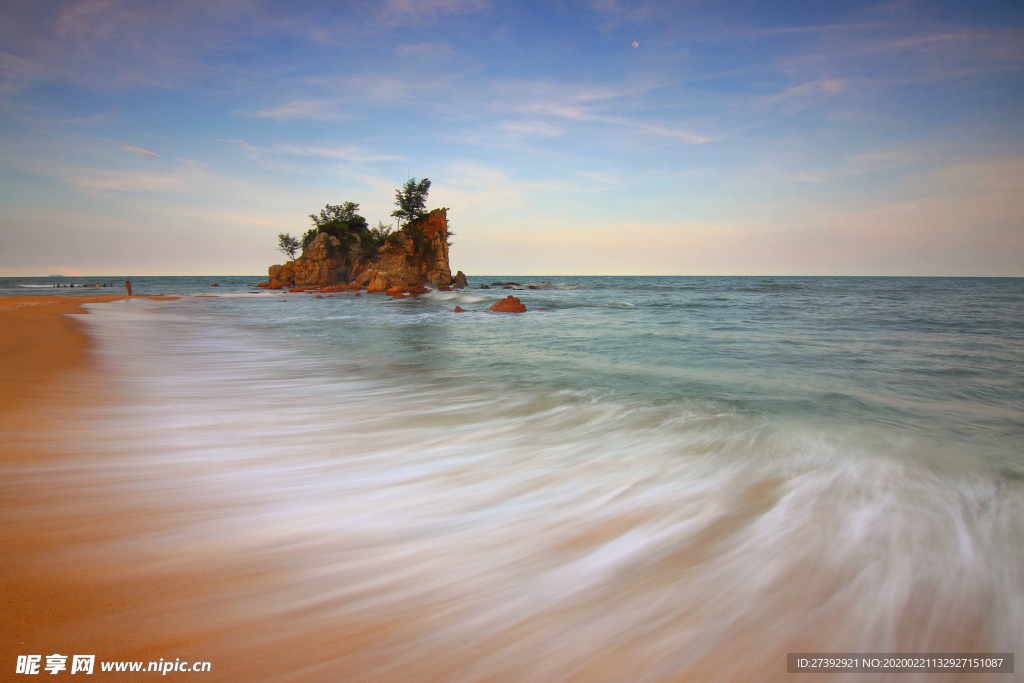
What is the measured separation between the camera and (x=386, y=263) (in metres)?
38.5

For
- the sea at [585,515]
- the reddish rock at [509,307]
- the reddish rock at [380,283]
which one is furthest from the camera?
the reddish rock at [380,283]

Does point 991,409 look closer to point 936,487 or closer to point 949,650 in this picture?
point 936,487

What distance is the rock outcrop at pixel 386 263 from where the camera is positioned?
1502 inches

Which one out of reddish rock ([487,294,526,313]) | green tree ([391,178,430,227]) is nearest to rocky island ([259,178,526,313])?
green tree ([391,178,430,227])

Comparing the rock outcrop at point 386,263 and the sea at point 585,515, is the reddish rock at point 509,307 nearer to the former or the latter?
the sea at point 585,515

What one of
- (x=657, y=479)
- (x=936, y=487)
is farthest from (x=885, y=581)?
(x=936, y=487)

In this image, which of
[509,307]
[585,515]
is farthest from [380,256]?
[585,515]

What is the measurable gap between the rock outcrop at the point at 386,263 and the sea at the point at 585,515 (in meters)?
33.6

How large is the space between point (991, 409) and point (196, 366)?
1028 cm

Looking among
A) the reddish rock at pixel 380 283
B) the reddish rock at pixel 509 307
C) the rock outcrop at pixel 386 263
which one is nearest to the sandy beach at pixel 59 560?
the reddish rock at pixel 509 307

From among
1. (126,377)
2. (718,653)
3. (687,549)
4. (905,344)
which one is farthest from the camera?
(905,344)

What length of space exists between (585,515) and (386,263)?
3901cm

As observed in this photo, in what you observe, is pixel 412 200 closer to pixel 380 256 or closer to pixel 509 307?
pixel 380 256

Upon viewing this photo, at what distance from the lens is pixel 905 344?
28.6ft
